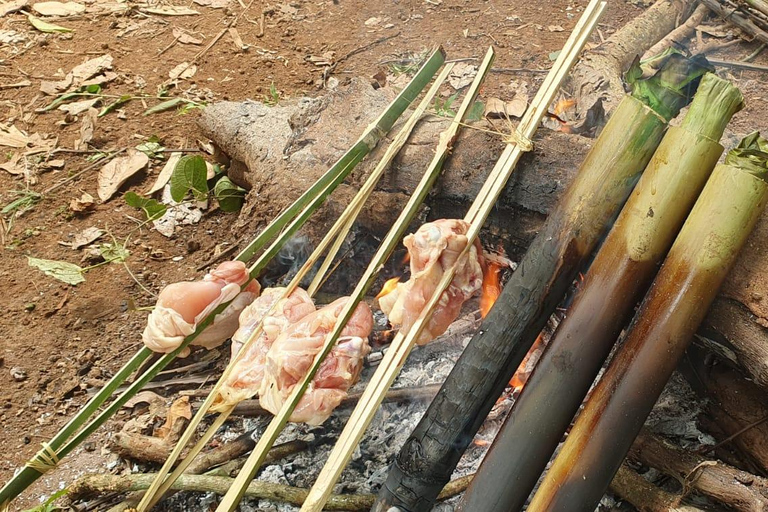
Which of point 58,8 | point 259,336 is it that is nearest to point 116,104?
point 58,8

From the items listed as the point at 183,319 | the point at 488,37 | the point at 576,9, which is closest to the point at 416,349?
the point at 183,319

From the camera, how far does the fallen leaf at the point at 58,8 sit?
20.1 feet

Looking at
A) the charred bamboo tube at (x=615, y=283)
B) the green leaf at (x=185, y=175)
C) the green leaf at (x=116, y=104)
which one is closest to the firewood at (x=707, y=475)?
the charred bamboo tube at (x=615, y=283)

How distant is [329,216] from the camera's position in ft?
10.6

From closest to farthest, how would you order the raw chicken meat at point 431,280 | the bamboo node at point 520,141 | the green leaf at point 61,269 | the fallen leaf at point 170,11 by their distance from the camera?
the raw chicken meat at point 431,280
the bamboo node at point 520,141
the green leaf at point 61,269
the fallen leaf at point 170,11

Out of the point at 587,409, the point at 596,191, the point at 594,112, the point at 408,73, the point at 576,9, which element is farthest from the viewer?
the point at 576,9

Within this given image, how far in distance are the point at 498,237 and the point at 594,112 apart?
3.07 ft

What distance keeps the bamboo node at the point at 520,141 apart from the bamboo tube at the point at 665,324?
76 cm

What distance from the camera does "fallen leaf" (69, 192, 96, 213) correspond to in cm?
432

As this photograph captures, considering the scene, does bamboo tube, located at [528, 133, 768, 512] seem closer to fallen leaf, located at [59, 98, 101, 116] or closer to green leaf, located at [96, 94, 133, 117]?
green leaf, located at [96, 94, 133, 117]

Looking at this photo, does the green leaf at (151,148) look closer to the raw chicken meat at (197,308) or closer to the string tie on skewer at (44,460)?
the raw chicken meat at (197,308)

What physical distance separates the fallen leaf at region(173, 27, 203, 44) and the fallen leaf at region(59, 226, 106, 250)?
8.14 feet

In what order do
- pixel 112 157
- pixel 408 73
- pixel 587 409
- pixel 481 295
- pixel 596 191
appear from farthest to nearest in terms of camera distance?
pixel 408 73, pixel 112 157, pixel 481 295, pixel 596 191, pixel 587 409

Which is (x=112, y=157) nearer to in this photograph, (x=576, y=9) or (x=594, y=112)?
(x=594, y=112)
